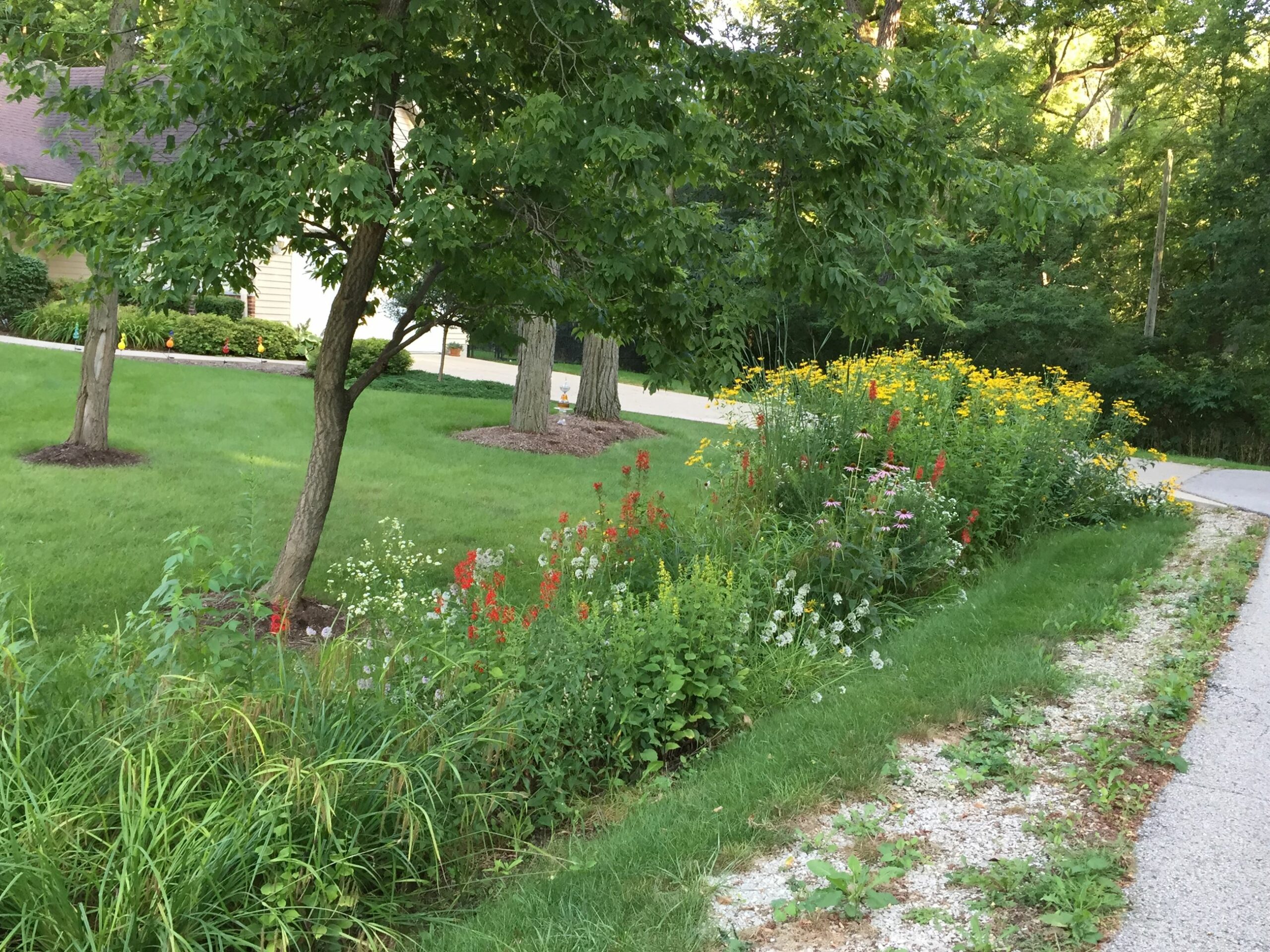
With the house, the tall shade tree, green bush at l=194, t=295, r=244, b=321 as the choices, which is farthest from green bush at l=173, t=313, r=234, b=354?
the tall shade tree

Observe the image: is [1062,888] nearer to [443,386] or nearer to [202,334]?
[443,386]

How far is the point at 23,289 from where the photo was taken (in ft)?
57.3

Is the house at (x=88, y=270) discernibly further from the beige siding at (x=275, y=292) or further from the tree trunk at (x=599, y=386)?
the tree trunk at (x=599, y=386)

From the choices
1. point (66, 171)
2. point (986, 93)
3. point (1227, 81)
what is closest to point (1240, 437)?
point (1227, 81)

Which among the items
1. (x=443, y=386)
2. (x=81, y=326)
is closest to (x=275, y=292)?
(x=81, y=326)

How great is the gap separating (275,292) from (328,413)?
1835 cm

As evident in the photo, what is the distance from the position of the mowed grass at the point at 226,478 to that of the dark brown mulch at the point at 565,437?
1.16 ft

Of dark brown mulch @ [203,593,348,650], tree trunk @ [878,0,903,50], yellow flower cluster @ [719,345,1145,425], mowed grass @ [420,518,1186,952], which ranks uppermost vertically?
tree trunk @ [878,0,903,50]

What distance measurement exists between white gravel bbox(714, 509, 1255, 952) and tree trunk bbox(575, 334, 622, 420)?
10.7 m

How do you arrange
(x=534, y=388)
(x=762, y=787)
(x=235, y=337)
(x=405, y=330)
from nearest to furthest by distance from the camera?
1. (x=762, y=787)
2. (x=405, y=330)
3. (x=534, y=388)
4. (x=235, y=337)

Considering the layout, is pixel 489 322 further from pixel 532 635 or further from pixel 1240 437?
pixel 1240 437

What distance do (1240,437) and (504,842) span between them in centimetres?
1924

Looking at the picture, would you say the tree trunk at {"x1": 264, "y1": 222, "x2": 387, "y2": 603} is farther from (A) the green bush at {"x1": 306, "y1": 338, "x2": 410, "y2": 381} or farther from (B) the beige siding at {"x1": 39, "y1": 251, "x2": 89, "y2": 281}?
(B) the beige siding at {"x1": 39, "y1": 251, "x2": 89, "y2": 281}

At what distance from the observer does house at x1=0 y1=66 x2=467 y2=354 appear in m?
17.6
